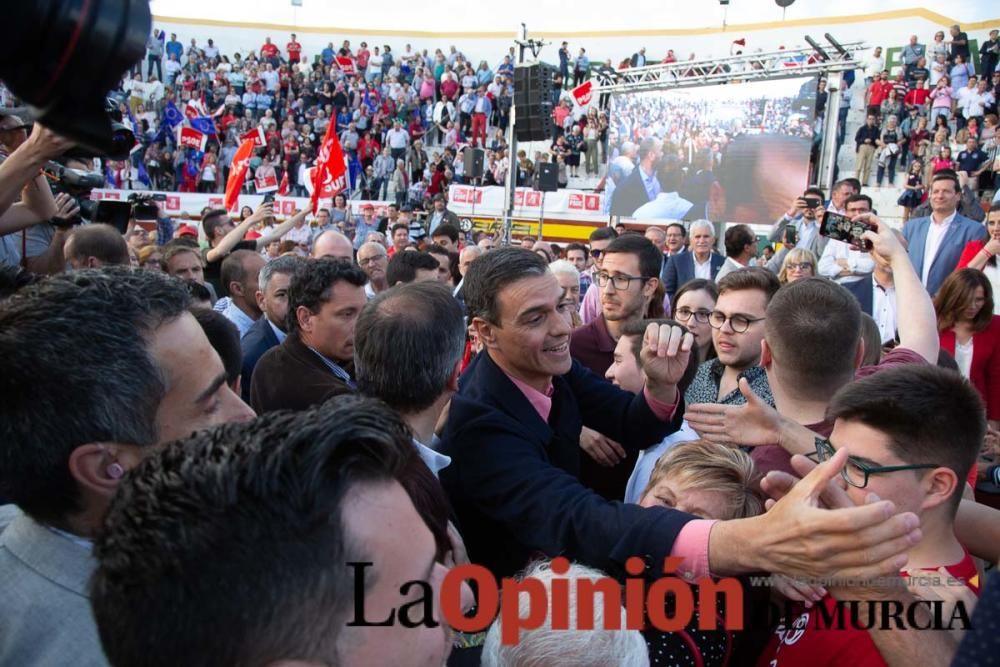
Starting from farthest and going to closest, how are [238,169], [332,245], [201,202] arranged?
1. [201,202]
2. [238,169]
3. [332,245]

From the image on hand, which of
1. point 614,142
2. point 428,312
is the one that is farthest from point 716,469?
point 614,142

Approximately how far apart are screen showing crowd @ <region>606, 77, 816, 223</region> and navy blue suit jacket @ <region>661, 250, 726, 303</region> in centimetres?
930

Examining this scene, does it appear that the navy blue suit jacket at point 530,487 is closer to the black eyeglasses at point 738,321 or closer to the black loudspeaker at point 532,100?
the black eyeglasses at point 738,321

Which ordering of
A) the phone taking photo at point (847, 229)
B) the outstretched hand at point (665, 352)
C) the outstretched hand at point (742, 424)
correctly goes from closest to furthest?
the outstretched hand at point (742, 424) → the outstretched hand at point (665, 352) → the phone taking photo at point (847, 229)

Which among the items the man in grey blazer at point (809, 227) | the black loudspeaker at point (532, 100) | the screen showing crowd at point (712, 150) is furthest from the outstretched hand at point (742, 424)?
the screen showing crowd at point (712, 150)

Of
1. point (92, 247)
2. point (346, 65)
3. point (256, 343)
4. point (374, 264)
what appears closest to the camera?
point (92, 247)

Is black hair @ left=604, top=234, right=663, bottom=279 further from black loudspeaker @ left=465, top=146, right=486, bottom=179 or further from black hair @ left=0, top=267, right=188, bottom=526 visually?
black loudspeaker @ left=465, top=146, right=486, bottom=179

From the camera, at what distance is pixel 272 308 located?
4.26 meters

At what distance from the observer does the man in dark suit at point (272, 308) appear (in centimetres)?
406

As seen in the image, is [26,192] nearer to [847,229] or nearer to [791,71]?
[847,229]

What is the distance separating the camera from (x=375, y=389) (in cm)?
212

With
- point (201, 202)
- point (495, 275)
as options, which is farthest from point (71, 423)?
point (201, 202)

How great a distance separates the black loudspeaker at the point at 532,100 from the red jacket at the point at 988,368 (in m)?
9.70

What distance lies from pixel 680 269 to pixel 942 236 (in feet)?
7.11
